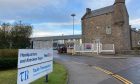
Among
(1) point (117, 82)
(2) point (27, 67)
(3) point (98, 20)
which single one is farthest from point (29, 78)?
(3) point (98, 20)

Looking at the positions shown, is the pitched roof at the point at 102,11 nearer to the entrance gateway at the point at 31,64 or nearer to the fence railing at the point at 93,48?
the fence railing at the point at 93,48

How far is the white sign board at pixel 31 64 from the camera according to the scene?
10617 millimetres

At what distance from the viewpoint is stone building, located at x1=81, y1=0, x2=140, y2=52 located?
65000mm

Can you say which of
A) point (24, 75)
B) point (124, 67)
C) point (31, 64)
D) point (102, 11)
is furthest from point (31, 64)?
point (102, 11)

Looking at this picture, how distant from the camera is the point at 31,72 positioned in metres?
12.1

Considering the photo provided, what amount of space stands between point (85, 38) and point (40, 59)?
6274cm

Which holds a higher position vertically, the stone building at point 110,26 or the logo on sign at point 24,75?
the stone building at point 110,26

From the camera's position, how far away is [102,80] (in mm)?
18219

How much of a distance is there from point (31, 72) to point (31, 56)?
2.00 feet

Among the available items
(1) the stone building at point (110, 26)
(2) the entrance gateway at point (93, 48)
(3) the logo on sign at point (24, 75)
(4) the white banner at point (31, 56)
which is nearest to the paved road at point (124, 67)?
(4) the white banner at point (31, 56)

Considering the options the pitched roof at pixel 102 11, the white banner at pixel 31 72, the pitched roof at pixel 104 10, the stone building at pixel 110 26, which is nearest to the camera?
the white banner at pixel 31 72

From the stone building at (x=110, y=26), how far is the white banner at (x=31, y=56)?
45.3 meters

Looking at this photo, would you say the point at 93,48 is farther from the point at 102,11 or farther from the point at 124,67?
the point at 124,67

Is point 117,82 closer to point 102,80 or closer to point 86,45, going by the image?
point 102,80
